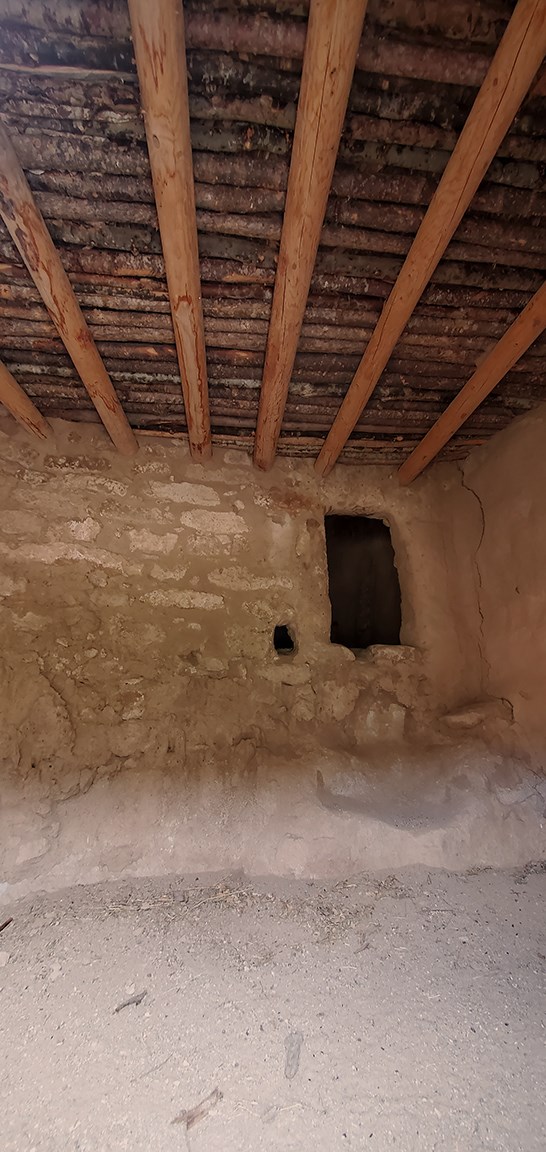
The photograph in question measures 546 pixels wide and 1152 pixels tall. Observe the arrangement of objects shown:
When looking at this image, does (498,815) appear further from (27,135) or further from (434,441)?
(27,135)

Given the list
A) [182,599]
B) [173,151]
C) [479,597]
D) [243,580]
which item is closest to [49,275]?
[173,151]

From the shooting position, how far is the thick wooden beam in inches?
37.6

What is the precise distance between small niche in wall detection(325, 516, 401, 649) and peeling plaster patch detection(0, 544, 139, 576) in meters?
2.51

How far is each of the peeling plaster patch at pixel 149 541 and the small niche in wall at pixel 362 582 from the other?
2.33 meters

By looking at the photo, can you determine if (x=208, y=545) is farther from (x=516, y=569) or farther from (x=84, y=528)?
(x=516, y=569)

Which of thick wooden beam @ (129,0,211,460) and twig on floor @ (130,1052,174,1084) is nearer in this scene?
thick wooden beam @ (129,0,211,460)

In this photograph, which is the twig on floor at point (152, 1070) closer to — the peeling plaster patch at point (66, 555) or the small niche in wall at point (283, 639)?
the small niche in wall at point (283, 639)

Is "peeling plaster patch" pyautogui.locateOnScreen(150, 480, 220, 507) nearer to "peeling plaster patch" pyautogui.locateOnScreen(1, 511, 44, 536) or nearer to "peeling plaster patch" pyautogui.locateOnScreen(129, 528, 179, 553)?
"peeling plaster patch" pyautogui.locateOnScreen(129, 528, 179, 553)

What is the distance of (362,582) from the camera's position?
497cm

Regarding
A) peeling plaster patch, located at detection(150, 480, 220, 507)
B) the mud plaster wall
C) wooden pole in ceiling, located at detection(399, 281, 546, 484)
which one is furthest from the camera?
peeling plaster patch, located at detection(150, 480, 220, 507)

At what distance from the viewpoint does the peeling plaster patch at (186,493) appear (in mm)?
2654

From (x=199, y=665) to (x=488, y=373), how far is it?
1.97 m

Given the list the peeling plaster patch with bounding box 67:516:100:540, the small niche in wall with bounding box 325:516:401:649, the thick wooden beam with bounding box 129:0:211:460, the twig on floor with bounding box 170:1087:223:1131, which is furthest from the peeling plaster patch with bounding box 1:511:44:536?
the small niche in wall with bounding box 325:516:401:649

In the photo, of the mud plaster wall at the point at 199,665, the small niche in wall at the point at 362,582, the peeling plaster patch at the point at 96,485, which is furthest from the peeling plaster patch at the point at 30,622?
the small niche in wall at the point at 362,582
